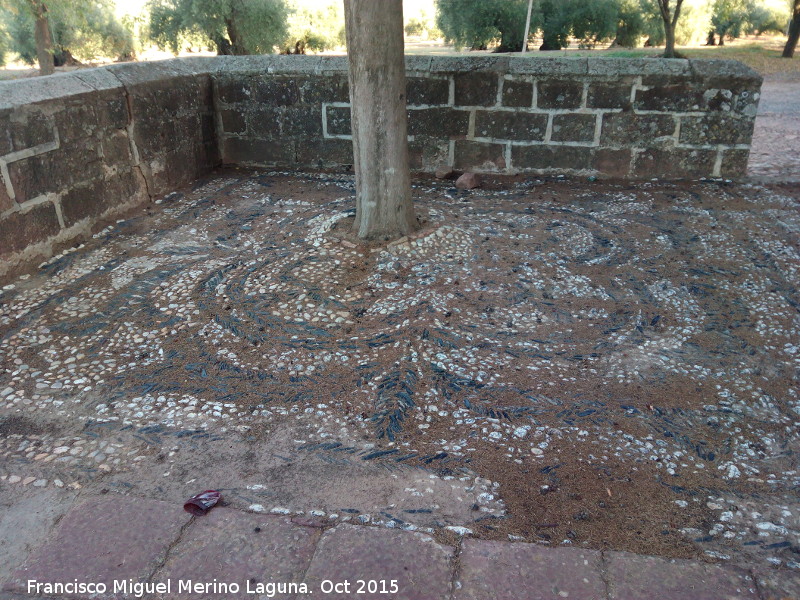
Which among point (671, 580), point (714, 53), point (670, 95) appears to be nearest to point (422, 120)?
point (670, 95)

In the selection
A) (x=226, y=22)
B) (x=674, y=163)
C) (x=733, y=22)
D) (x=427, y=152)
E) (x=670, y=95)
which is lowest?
(x=674, y=163)

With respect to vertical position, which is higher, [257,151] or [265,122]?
[265,122]

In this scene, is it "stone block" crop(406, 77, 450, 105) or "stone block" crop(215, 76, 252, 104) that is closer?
"stone block" crop(406, 77, 450, 105)

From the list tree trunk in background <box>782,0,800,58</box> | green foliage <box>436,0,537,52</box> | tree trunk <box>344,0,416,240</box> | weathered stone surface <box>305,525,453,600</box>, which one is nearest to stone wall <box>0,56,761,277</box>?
tree trunk <box>344,0,416,240</box>

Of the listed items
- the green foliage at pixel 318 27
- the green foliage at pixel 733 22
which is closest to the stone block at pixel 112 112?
the green foliage at pixel 318 27

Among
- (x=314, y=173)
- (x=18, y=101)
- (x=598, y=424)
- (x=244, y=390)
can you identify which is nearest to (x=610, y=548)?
(x=598, y=424)

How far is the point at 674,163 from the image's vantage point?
20.5ft

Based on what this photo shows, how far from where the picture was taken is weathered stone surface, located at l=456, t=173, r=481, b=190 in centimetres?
626

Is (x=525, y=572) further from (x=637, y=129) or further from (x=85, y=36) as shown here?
(x=85, y=36)

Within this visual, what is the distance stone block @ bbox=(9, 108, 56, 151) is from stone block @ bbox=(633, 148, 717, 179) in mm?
5173

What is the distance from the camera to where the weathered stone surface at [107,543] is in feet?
7.09

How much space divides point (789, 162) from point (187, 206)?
638cm

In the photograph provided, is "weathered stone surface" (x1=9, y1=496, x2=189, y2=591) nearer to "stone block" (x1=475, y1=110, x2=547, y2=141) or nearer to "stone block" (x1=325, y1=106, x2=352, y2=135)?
"stone block" (x1=325, y1=106, x2=352, y2=135)

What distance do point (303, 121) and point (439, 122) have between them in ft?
4.74
